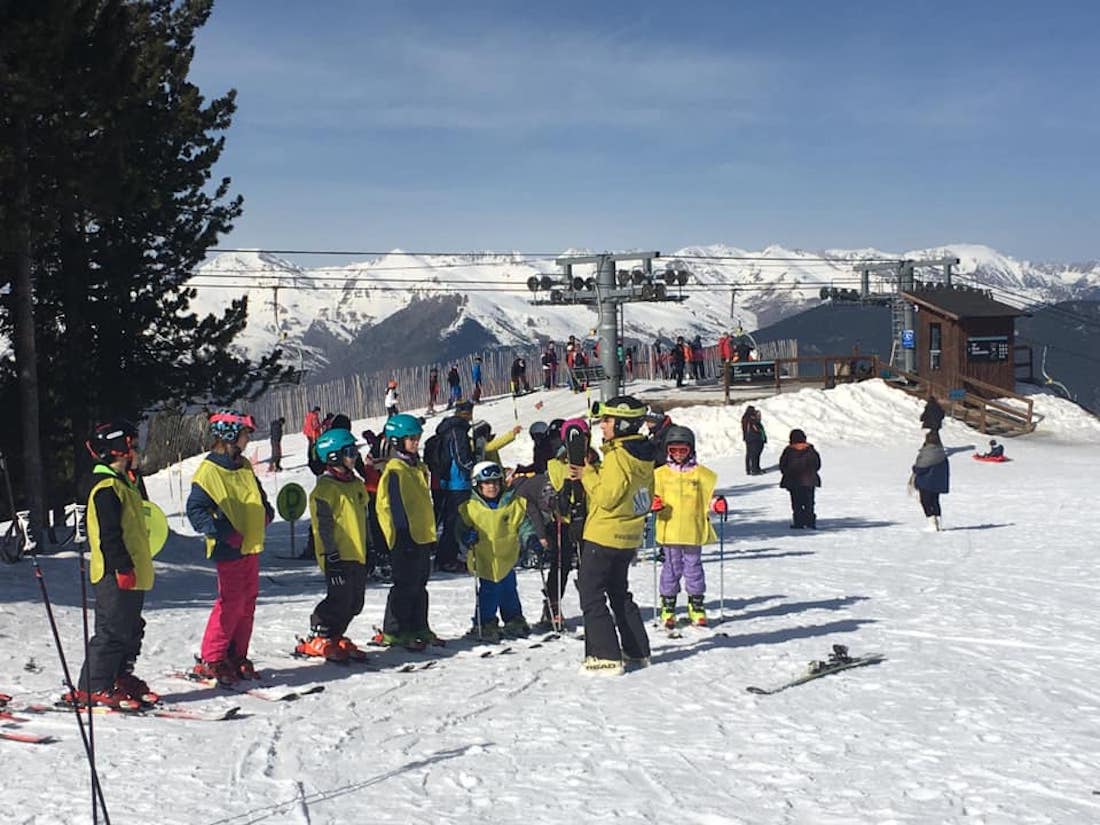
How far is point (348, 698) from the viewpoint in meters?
7.57

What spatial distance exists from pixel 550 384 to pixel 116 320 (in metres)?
27.9

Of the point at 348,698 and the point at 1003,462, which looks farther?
the point at 1003,462

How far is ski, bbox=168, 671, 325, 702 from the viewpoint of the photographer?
24.7ft

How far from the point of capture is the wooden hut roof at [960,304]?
42266 millimetres

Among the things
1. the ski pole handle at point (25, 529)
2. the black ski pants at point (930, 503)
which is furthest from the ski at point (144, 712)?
the black ski pants at point (930, 503)

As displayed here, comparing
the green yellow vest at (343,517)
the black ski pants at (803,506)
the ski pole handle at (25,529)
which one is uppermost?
the green yellow vest at (343,517)

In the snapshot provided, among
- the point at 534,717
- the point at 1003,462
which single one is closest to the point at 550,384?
the point at 1003,462

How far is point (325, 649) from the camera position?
8.60 metres

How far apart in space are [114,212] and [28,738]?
9003 mm

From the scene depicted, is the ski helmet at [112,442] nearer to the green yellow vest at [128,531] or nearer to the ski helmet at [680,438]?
the green yellow vest at [128,531]

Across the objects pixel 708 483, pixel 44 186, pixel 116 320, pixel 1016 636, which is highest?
pixel 44 186

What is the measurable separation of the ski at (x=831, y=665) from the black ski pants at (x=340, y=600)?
2871mm

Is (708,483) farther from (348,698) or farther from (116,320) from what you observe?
(116,320)

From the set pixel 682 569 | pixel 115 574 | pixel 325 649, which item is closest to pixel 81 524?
pixel 115 574
